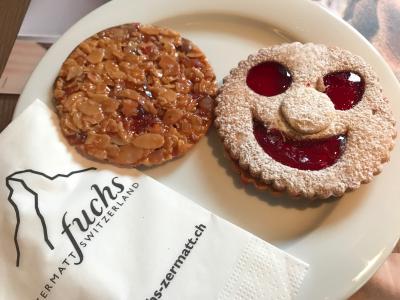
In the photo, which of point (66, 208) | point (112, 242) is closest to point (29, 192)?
point (66, 208)

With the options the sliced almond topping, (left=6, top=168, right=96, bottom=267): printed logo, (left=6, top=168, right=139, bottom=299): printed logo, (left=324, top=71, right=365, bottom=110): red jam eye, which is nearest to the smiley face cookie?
(left=324, top=71, right=365, bottom=110): red jam eye

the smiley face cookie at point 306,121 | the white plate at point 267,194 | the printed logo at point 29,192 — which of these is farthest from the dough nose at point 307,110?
the printed logo at point 29,192

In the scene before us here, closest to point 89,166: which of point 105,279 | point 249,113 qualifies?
point 105,279

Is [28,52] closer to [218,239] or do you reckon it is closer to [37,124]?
[37,124]

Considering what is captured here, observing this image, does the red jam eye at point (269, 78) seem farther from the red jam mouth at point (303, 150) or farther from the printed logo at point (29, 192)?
the printed logo at point (29, 192)

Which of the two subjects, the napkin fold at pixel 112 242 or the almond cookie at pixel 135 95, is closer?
the napkin fold at pixel 112 242
